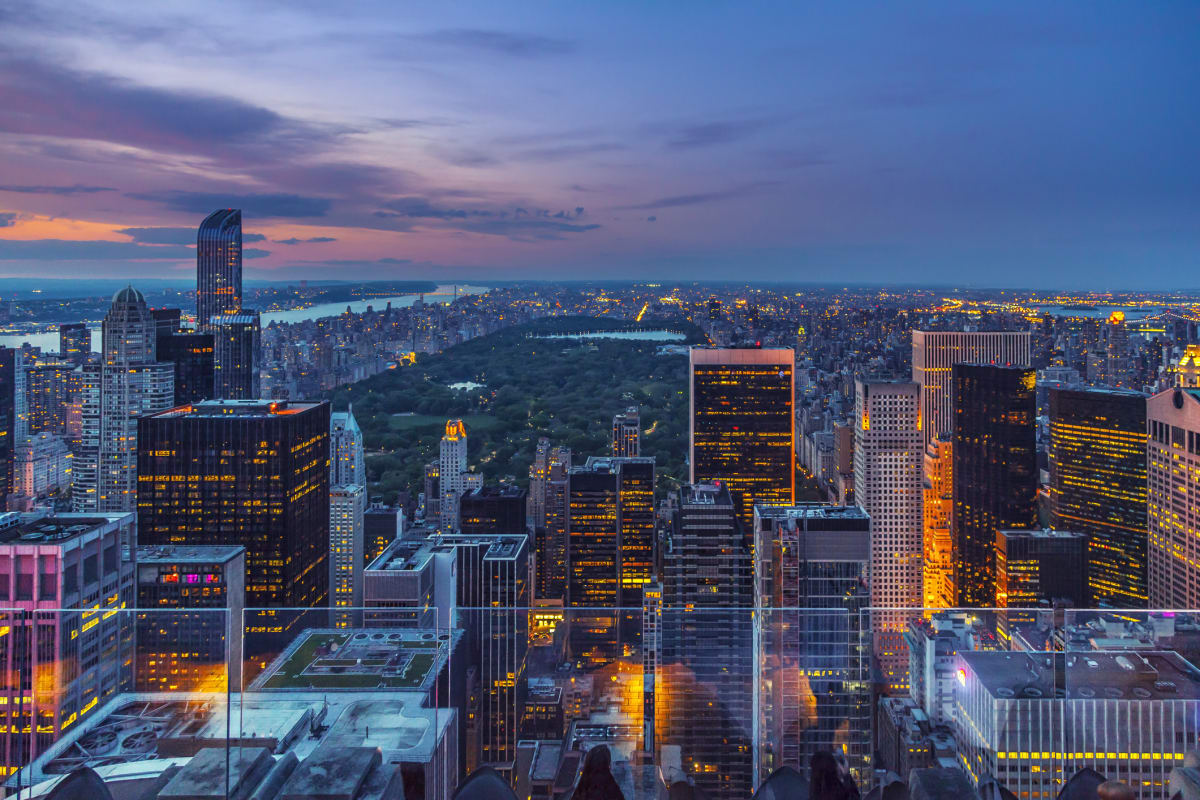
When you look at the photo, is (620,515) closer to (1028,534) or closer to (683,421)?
(683,421)

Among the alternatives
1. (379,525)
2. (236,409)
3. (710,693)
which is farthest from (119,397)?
(710,693)

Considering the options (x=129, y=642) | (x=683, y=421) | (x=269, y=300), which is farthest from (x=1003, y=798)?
(x=269, y=300)

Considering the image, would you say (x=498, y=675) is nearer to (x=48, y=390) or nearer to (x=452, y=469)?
(x=452, y=469)

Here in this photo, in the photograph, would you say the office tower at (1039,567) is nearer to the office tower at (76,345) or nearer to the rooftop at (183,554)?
the rooftop at (183,554)

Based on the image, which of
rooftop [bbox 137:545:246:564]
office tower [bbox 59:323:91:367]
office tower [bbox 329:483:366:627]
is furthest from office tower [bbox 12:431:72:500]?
rooftop [bbox 137:545:246:564]

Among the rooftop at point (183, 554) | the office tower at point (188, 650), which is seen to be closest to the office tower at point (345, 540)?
the rooftop at point (183, 554)

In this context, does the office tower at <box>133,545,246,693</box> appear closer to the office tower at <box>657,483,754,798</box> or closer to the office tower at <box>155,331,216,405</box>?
the office tower at <box>657,483,754,798</box>
